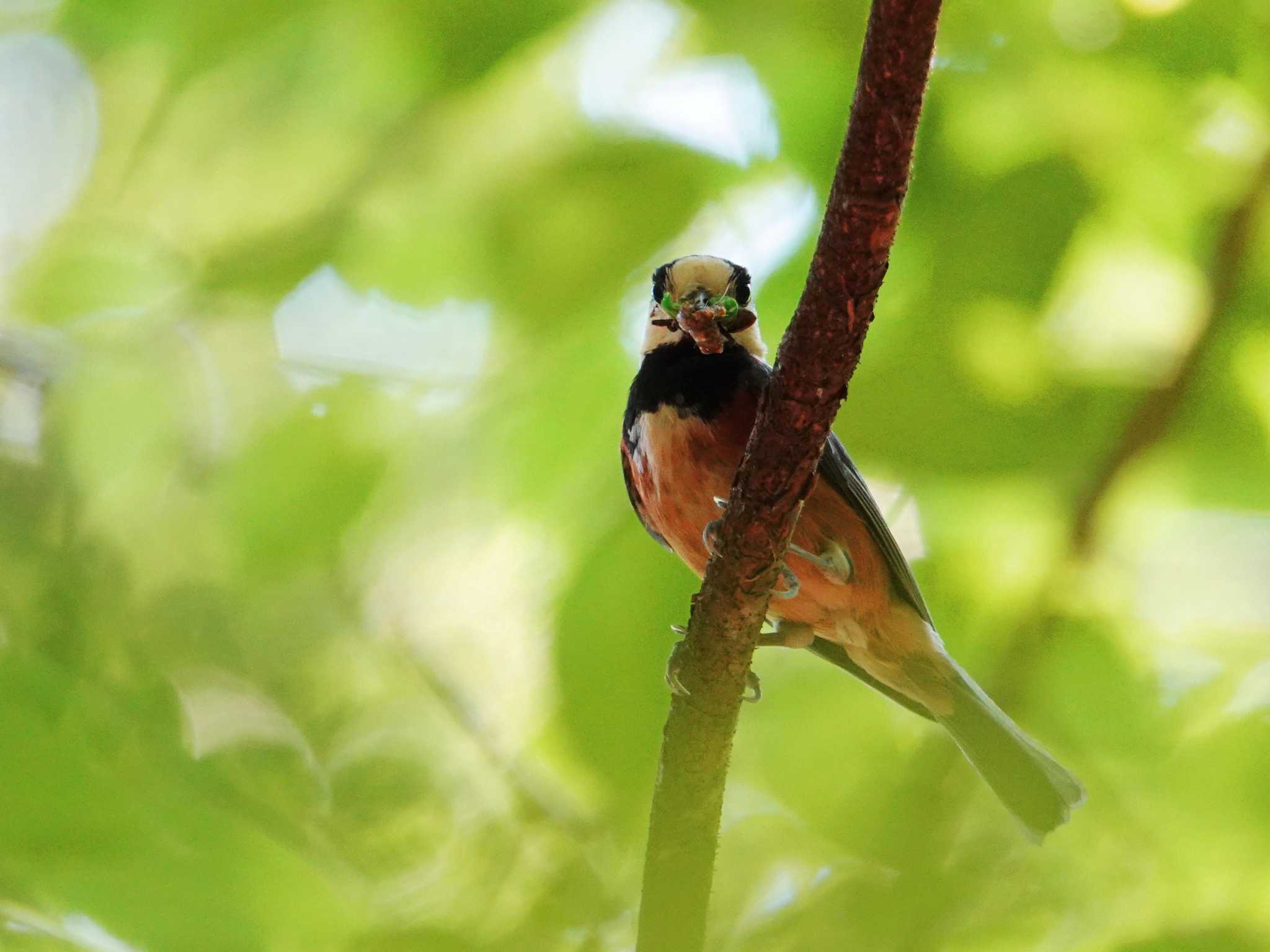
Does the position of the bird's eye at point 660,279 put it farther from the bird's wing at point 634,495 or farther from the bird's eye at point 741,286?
the bird's wing at point 634,495

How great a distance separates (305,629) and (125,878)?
0.32 meters

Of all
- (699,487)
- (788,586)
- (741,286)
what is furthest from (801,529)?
(741,286)

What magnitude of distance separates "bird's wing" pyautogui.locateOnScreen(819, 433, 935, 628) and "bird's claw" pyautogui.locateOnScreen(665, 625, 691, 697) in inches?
13.0

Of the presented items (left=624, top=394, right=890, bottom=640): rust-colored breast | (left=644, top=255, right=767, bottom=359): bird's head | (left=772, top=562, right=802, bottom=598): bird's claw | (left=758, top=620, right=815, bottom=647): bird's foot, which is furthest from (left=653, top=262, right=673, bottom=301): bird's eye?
(left=758, top=620, right=815, bottom=647): bird's foot

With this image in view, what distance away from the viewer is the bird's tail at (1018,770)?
3.82 ft

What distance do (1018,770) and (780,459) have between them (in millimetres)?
478

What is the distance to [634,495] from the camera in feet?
4.89

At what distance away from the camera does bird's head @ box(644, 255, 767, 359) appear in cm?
123

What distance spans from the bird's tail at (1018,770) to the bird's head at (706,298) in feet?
1.40

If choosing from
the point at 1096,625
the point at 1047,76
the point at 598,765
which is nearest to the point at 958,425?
the point at 1096,625

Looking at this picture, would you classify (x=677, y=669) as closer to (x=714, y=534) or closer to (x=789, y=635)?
(x=714, y=534)

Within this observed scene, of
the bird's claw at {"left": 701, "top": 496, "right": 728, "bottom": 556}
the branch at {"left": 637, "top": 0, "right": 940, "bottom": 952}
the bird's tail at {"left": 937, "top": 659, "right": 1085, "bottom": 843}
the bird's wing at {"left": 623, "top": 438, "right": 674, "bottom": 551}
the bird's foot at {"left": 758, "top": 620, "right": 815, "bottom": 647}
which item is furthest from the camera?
the bird's foot at {"left": 758, "top": 620, "right": 815, "bottom": 647}

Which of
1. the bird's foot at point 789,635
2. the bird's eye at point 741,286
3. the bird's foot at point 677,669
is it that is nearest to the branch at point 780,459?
the bird's foot at point 677,669

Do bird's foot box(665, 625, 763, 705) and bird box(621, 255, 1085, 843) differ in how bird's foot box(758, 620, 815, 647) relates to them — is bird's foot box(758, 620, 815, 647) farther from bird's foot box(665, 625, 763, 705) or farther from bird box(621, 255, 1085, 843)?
bird's foot box(665, 625, 763, 705)
